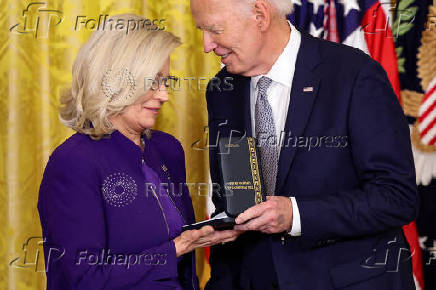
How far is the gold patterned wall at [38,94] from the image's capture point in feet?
8.75

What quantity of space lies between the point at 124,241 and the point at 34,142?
119cm

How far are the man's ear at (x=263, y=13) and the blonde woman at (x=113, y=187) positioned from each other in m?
0.27

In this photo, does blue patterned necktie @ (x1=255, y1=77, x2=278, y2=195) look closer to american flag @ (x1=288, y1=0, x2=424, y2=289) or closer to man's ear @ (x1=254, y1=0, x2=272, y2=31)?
man's ear @ (x1=254, y1=0, x2=272, y2=31)

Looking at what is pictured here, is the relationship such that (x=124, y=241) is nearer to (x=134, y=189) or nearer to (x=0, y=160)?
(x=134, y=189)

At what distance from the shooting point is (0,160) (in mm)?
2707

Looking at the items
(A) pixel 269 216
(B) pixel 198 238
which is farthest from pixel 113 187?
(A) pixel 269 216

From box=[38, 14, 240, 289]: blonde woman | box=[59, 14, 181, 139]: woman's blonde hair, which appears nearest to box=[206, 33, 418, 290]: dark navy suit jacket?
box=[38, 14, 240, 289]: blonde woman

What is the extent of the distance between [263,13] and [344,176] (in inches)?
22.0

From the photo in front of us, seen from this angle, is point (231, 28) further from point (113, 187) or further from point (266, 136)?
point (113, 187)

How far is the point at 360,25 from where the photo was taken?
2.61 metres

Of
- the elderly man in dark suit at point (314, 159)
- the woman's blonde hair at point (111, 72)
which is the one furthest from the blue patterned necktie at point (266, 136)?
the woman's blonde hair at point (111, 72)

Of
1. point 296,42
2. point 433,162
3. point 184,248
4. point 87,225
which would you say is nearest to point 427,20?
point 433,162

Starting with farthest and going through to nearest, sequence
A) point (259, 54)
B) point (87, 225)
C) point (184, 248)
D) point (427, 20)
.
→ point (427, 20)
point (259, 54)
point (184, 248)
point (87, 225)

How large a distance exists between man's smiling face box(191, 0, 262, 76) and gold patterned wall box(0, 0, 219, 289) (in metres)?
0.86
